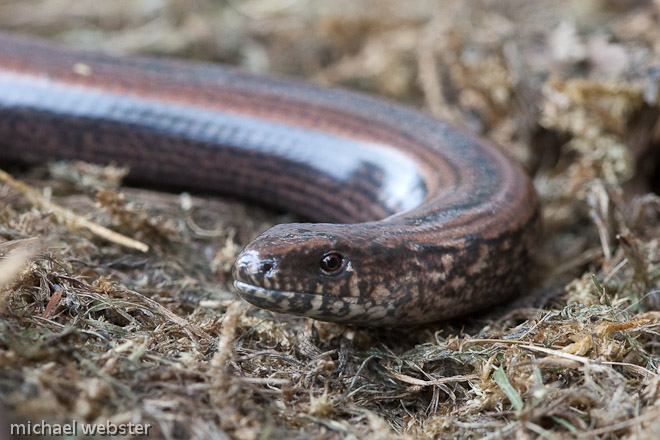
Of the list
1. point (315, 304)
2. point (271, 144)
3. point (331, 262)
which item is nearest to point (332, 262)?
point (331, 262)

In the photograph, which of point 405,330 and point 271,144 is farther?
point 271,144

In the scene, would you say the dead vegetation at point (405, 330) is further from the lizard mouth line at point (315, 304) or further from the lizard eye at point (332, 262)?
the lizard eye at point (332, 262)

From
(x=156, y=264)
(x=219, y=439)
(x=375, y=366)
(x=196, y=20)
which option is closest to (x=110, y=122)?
(x=156, y=264)

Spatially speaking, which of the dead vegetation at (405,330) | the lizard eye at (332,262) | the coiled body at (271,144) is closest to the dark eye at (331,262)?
the lizard eye at (332,262)

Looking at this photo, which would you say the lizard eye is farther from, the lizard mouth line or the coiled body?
the coiled body

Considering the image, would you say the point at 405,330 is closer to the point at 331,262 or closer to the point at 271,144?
the point at 331,262

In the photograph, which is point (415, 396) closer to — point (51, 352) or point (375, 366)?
point (375, 366)
